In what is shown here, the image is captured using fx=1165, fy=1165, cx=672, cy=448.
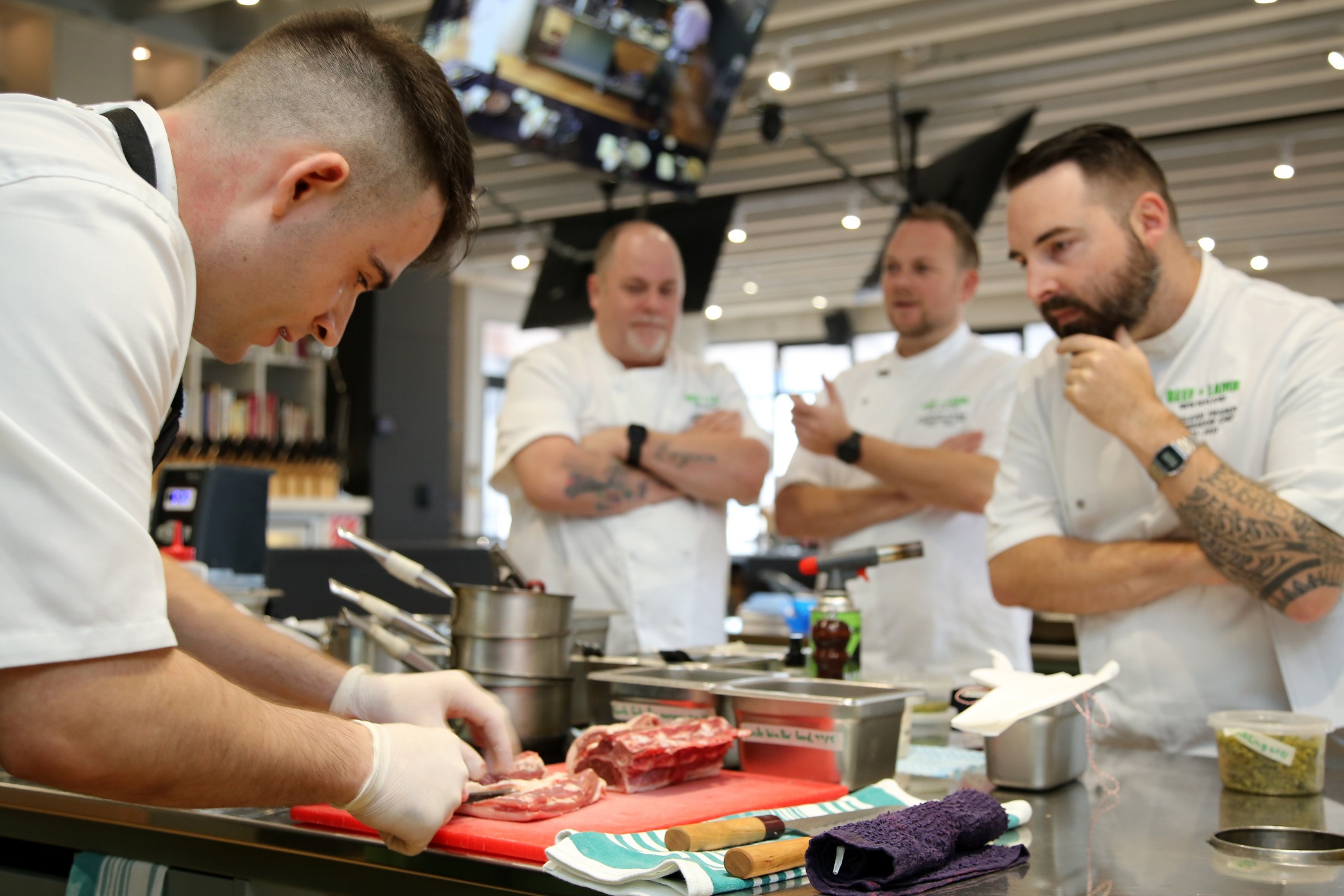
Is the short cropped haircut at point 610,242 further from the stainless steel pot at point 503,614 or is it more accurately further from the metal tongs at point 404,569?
the stainless steel pot at point 503,614

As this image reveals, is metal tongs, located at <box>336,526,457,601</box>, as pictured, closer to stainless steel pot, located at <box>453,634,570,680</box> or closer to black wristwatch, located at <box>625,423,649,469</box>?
stainless steel pot, located at <box>453,634,570,680</box>

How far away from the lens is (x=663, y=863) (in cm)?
104

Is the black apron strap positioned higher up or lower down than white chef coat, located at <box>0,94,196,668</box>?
higher up

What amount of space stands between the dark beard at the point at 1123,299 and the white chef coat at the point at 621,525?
1111 mm

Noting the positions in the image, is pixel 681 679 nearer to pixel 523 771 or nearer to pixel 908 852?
pixel 523 771

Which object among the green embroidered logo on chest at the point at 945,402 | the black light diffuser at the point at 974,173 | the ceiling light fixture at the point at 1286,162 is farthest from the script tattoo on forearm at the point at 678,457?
the ceiling light fixture at the point at 1286,162

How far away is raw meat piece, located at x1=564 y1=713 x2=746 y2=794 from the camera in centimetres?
144

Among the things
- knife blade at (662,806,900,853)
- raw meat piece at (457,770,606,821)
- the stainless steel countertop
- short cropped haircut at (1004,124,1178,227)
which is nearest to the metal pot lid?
the stainless steel countertop

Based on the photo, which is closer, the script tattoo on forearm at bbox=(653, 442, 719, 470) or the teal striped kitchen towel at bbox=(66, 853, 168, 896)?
the teal striped kitchen towel at bbox=(66, 853, 168, 896)

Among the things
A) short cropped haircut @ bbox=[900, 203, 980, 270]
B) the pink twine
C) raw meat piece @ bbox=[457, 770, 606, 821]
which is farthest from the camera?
short cropped haircut @ bbox=[900, 203, 980, 270]

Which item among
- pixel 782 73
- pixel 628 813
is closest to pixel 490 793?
pixel 628 813

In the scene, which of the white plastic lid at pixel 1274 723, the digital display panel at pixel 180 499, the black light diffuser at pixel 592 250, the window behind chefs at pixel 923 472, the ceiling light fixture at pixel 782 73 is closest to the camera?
the white plastic lid at pixel 1274 723

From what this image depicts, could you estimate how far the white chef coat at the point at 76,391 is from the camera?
795 mm

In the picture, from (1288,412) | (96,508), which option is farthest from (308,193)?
(1288,412)
